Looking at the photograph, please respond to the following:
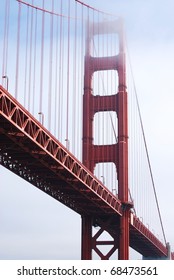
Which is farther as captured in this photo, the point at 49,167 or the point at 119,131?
the point at 119,131

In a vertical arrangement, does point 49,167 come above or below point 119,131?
below

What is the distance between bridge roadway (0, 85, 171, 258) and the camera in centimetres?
3062

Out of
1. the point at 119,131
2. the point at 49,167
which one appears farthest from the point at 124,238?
the point at 49,167

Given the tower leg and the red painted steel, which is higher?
the red painted steel

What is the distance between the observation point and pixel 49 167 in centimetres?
3831

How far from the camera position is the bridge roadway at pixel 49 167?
3062 cm

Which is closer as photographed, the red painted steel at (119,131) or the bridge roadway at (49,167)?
the bridge roadway at (49,167)

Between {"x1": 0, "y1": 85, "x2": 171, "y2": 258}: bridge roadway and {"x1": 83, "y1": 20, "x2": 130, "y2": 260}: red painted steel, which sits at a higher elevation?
{"x1": 83, "y1": 20, "x2": 130, "y2": 260}: red painted steel

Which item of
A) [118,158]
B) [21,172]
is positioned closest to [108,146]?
[118,158]

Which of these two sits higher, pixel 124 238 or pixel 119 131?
pixel 119 131

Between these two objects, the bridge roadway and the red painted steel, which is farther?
the red painted steel

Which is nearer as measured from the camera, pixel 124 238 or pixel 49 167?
pixel 49 167

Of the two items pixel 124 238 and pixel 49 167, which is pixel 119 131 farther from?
pixel 49 167

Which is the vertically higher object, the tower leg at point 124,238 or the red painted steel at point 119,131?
the red painted steel at point 119,131
